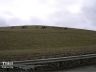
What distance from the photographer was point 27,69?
350 inches

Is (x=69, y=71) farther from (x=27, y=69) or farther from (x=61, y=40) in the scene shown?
(x=61, y=40)

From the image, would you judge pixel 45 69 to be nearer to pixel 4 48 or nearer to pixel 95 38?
pixel 4 48

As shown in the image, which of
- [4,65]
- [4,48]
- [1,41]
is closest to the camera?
[4,65]

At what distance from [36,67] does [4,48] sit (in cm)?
475

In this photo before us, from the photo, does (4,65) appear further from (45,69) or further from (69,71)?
(69,71)

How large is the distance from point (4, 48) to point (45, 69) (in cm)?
486

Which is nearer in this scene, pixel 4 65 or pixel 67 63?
pixel 4 65

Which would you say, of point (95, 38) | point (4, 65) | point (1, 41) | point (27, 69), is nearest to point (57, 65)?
point (27, 69)

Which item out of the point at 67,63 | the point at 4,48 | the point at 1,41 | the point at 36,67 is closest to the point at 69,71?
the point at 67,63

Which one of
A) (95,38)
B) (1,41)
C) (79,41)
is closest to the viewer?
(1,41)

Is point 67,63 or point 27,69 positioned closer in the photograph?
point 27,69

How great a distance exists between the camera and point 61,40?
1620 cm

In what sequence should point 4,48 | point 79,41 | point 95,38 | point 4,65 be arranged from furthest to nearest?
point 95,38, point 79,41, point 4,48, point 4,65

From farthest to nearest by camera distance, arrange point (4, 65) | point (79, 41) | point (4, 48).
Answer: point (79, 41)
point (4, 48)
point (4, 65)
